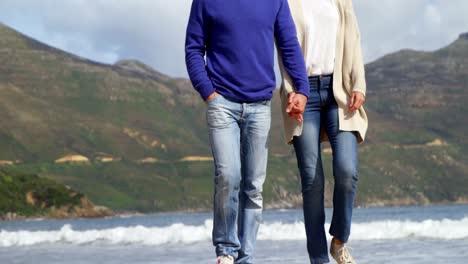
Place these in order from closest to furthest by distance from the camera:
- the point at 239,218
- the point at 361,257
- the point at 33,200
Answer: the point at 239,218 < the point at 361,257 < the point at 33,200

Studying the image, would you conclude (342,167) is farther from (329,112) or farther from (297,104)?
(297,104)

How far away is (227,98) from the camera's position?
6.11 metres

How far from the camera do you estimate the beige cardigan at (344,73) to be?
662 centimetres

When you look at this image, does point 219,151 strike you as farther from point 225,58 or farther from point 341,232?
point 341,232

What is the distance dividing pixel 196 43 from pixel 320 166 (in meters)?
1.47

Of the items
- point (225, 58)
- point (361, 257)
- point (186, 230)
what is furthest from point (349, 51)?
→ point (186, 230)

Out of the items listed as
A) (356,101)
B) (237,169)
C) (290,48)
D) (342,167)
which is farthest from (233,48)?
(342,167)

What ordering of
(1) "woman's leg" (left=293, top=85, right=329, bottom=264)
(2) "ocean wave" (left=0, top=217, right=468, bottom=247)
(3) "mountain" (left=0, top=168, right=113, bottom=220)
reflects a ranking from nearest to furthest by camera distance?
(1) "woman's leg" (left=293, top=85, right=329, bottom=264), (2) "ocean wave" (left=0, top=217, right=468, bottom=247), (3) "mountain" (left=0, top=168, right=113, bottom=220)

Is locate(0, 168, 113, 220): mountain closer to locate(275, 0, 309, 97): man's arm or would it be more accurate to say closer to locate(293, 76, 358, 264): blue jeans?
locate(293, 76, 358, 264): blue jeans

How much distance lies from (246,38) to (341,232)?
5.85ft

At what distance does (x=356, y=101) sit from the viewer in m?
6.61

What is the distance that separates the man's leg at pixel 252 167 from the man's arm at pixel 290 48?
31cm

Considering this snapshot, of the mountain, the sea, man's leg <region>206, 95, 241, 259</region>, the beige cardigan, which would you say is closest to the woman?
the beige cardigan

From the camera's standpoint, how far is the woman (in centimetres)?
659
